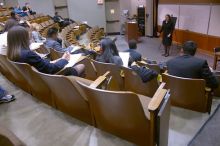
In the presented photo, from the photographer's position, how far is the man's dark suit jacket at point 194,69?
8.06 ft

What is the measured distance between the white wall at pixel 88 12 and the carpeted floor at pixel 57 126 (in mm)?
9739

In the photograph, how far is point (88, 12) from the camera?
11.8m

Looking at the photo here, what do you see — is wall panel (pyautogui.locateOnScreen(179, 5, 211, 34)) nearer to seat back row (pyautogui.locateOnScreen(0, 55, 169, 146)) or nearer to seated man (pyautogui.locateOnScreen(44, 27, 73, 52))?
seated man (pyautogui.locateOnScreen(44, 27, 73, 52))

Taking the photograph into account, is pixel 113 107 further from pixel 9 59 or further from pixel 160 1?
pixel 160 1

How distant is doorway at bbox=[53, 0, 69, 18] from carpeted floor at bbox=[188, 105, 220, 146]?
1074 centimetres

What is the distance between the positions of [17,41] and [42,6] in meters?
10.2

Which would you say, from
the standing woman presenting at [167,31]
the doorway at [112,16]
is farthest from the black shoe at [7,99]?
the doorway at [112,16]

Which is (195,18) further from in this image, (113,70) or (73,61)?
(73,61)

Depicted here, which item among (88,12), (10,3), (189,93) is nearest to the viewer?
(189,93)

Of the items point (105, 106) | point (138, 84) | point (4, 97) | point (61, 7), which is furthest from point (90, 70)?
point (61, 7)

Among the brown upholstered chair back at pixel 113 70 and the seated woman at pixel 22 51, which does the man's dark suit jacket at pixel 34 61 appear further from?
the brown upholstered chair back at pixel 113 70

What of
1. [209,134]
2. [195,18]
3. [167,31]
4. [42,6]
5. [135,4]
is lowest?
[209,134]

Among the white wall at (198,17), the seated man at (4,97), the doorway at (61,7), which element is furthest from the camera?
the doorway at (61,7)

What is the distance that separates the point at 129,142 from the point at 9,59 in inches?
60.1
